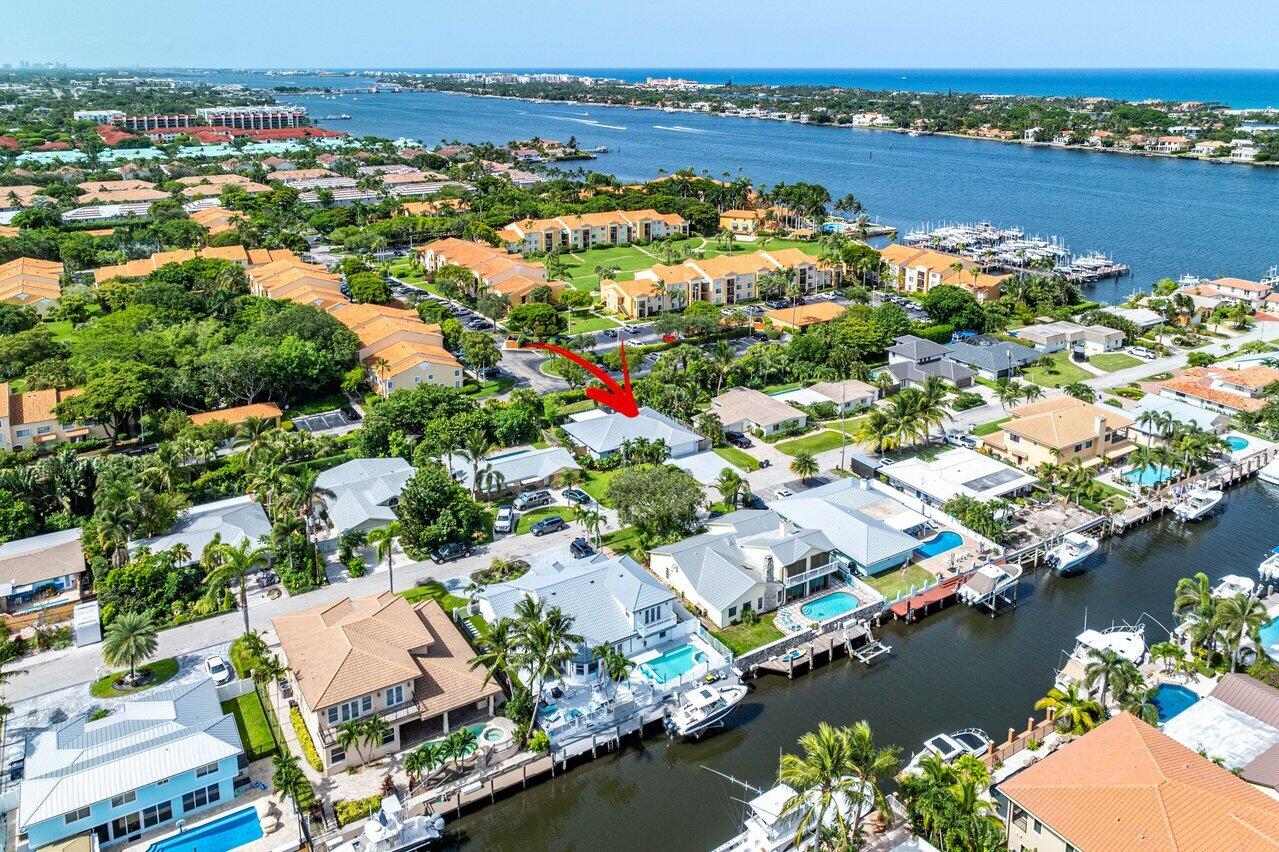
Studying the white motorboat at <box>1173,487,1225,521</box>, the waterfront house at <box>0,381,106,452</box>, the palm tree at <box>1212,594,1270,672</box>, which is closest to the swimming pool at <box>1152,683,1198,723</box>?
the palm tree at <box>1212,594,1270,672</box>

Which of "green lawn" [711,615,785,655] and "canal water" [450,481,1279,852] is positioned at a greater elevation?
"green lawn" [711,615,785,655]

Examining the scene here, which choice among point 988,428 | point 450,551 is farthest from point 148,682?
point 988,428

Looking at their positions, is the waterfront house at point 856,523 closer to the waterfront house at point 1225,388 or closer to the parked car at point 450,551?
the parked car at point 450,551

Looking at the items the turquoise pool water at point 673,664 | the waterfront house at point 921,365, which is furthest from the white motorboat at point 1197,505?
the turquoise pool water at point 673,664

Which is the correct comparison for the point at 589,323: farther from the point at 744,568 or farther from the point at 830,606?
the point at 830,606

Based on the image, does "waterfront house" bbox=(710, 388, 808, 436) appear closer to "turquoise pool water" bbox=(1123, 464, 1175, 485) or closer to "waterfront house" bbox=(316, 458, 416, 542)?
"turquoise pool water" bbox=(1123, 464, 1175, 485)
